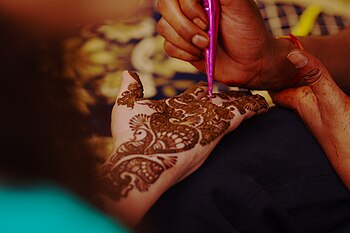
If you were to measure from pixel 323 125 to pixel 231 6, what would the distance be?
0.84ft

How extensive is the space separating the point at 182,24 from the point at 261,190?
353mm

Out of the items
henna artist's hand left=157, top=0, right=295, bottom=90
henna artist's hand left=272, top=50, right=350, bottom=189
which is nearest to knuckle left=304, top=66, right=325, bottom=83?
henna artist's hand left=272, top=50, right=350, bottom=189

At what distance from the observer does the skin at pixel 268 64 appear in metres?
0.75

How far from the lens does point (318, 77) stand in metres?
0.75

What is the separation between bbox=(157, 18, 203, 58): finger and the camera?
2.98 ft

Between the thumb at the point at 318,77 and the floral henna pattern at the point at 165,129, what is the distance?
8 cm

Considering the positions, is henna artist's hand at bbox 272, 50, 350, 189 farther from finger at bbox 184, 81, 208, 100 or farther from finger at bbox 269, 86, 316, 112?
finger at bbox 184, 81, 208, 100

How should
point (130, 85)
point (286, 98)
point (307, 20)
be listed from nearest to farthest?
point (130, 85) → point (286, 98) → point (307, 20)

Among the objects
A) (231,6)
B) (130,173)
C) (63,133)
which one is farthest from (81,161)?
(231,6)

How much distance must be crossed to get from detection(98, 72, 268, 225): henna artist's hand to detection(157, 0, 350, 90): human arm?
140 mm

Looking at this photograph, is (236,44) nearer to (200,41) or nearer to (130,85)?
(200,41)

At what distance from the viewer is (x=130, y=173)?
0.57 metres

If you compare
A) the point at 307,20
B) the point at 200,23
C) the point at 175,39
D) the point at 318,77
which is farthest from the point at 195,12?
the point at 307,20

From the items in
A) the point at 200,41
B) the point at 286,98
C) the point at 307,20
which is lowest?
the point at 307,20
